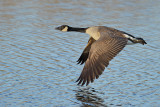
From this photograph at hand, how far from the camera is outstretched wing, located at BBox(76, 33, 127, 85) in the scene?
6086mm

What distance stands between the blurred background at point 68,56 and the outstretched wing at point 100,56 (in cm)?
46

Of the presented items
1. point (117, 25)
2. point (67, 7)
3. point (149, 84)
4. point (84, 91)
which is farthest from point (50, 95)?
point (67, 7)

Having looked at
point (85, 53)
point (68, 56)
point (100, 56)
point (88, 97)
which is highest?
point (100, 56)

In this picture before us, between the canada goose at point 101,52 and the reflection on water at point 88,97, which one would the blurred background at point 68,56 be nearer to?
the reflection on water at point 88,97

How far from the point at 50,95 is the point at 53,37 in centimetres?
412

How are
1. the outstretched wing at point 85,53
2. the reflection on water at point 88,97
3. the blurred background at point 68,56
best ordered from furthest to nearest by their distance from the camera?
the outstretched wing at point 85,53 < the blurred background at point 68,56 < the reflection on water at point 88,97

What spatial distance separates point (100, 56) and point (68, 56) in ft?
7.88

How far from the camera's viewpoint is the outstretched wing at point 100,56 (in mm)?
6086

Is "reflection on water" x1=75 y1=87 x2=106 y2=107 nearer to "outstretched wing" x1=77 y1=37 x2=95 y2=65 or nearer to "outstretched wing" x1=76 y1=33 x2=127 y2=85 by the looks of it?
"outstretched wing" x1=76 y1=33 x2=127 y2=85

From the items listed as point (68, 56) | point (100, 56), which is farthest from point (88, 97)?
point (68, 56)

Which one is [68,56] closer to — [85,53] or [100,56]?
[85,53]

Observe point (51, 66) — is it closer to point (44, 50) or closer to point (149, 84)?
point (44, 50)

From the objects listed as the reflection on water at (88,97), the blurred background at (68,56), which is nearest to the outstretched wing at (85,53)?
the blurred background at (68,56)

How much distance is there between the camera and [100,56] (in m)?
6.30
